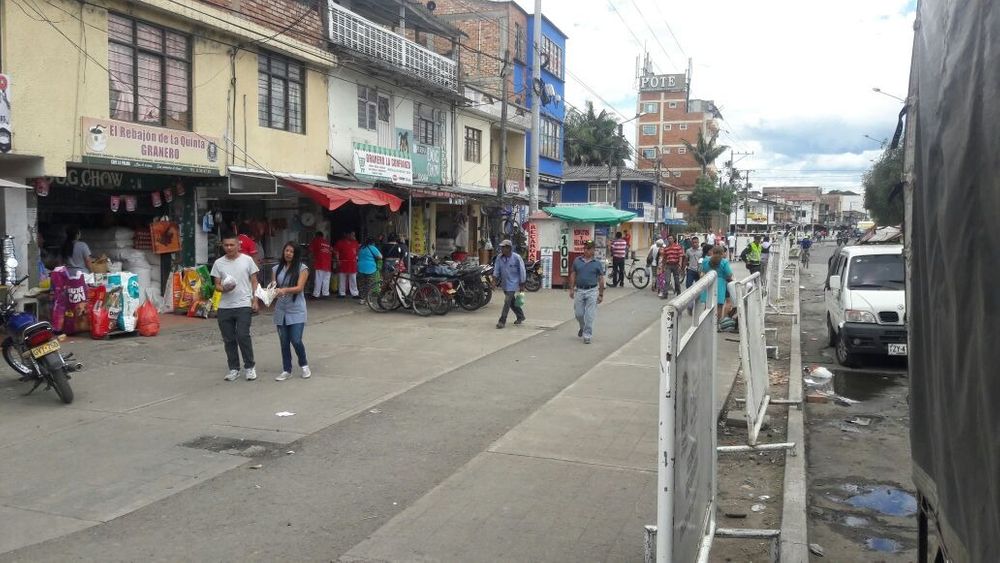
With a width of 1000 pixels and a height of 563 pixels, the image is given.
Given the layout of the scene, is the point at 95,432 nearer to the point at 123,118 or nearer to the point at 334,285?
the point at 123,118

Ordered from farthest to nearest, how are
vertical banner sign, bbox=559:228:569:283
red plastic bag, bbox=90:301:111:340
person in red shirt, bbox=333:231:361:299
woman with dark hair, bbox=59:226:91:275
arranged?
vertical banner sign, bbox=559:228:569:283 < person in red shirt, bbox=333:231:361:299 < woman with dark hair, bbox=59:226:91:275 < red plastic bag, bbox=90:301:111:340

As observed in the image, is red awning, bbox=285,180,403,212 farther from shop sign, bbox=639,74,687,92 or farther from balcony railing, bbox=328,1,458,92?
shop sign, bbox=639,74,687,92

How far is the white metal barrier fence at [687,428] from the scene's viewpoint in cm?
307

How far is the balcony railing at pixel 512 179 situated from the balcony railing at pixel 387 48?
606 cm

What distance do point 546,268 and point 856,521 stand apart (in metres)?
17.3

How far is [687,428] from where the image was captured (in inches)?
136

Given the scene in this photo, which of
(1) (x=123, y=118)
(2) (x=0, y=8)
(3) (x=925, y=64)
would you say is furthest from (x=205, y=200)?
(3) (x=925, y=64)

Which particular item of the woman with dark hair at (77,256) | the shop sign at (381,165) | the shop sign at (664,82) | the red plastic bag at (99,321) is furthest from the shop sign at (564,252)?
the shop sign at (664,82)

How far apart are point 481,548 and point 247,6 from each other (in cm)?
1438

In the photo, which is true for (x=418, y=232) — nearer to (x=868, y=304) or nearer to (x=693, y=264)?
(x=693, y=264)

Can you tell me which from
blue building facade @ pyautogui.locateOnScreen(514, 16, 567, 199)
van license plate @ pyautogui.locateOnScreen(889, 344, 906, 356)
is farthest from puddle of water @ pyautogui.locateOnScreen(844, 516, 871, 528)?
blue building facade @ pyautogui.locateOnScreen(514, 16, 567, 199)

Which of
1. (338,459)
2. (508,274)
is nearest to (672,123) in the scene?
(508,274)

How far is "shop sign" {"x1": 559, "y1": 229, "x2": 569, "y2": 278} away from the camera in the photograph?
22969 millimetres

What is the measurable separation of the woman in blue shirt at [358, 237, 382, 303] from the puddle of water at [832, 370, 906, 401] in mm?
10213
